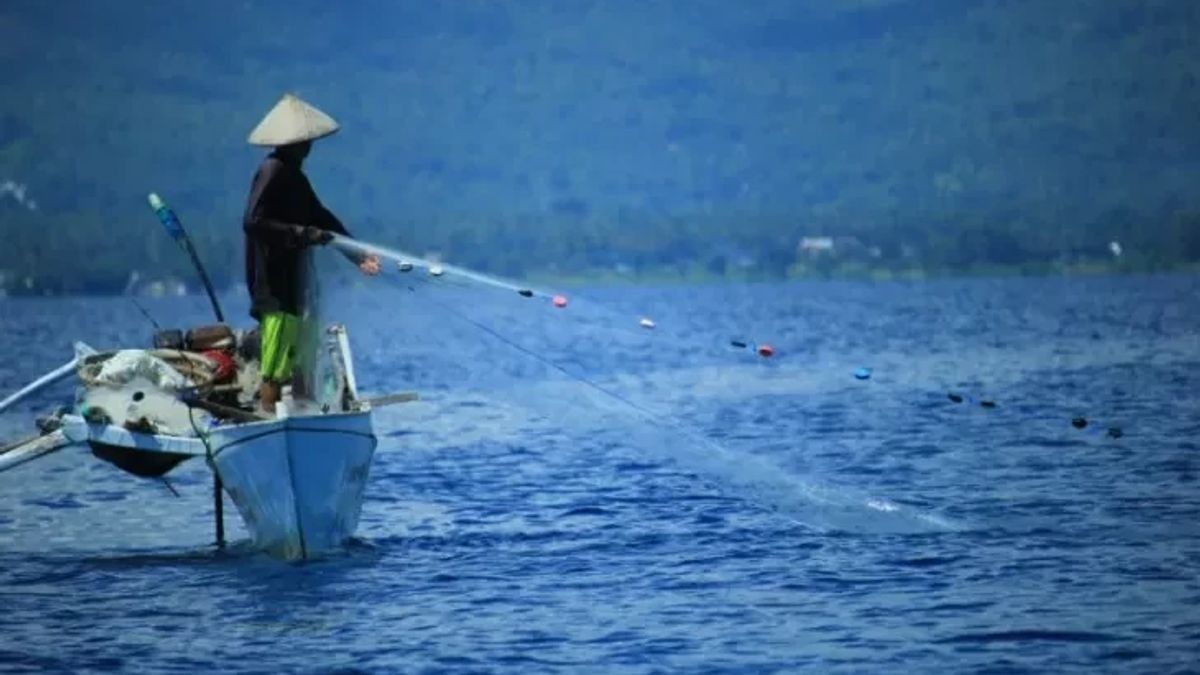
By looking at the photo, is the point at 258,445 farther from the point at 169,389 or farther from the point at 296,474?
the point at 169,389

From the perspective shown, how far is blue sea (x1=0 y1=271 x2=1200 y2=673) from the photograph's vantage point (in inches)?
989

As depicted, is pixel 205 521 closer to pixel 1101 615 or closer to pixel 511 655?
pixel 511 655

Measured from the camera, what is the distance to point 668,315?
475 feet

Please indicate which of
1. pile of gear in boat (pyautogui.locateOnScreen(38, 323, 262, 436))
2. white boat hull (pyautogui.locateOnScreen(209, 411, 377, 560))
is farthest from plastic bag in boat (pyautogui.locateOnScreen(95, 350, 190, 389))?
white boat hull (pyautogui.locateOnScreen(209, 411, 377, 560))

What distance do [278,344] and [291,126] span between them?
7.44 feet

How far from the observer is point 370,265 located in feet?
94.2

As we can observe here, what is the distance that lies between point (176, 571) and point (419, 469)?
11578 mm

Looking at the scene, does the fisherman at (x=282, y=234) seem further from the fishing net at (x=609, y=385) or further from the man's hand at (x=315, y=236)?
the fishing net at (x=609, y=385)

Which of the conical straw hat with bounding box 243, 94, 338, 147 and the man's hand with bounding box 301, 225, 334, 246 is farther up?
the conical straw hat with bounding box 243, 94, 338, 147

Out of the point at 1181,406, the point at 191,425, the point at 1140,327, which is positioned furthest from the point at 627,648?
the point at 1140,327

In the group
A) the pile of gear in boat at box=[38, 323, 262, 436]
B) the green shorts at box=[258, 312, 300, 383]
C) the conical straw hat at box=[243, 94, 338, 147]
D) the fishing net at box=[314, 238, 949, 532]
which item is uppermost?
the conical straw hat at box=[243, 94, 338, 147]

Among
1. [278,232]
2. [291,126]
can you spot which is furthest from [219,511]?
[291,126]

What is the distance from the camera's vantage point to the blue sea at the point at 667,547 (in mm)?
25109

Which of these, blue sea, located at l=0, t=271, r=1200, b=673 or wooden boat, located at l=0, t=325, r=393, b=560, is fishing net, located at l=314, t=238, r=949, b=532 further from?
wooden boat, located at l=0, t=325, r=393, b=560
